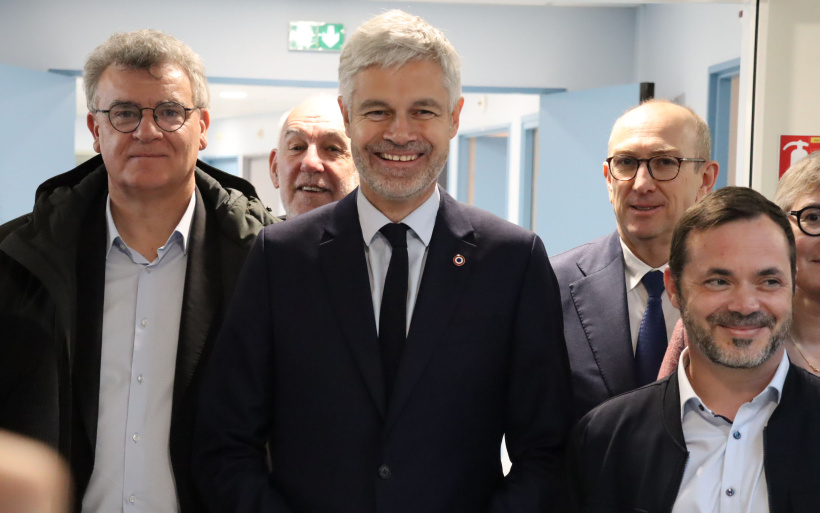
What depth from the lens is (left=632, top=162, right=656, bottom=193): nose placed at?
7.06 ft

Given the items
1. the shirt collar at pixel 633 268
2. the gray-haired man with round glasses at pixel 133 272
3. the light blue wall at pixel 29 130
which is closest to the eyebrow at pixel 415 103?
the gray-haired man with round glasses at pixel 133 272

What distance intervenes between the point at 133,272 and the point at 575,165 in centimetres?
467

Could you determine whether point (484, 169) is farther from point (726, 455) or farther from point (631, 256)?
point (726, 455)

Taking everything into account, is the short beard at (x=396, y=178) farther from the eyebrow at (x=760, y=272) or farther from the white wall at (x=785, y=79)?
the white wall at (x=785, y=79)

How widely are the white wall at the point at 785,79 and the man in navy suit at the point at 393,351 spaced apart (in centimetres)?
202

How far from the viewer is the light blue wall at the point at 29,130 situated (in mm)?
5820

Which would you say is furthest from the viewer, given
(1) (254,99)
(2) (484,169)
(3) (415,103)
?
(1) (254,99)

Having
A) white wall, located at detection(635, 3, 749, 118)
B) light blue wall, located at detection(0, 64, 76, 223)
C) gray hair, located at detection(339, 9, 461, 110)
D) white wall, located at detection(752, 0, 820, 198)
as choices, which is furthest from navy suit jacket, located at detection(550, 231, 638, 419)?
light blue wall, located at detection(0, 64, 76, 223)

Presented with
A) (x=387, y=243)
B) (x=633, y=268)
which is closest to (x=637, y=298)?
(x=633, y=268)

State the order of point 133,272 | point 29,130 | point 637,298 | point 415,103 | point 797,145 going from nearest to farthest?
point 415,103 < point 133,272 < point 637,298 < point 797,145 < point 29,130

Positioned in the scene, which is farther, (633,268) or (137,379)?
(633,268)

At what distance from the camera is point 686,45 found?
5445 mm

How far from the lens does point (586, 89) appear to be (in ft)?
20.8

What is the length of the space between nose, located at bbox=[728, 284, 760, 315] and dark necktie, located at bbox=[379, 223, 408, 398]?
610mm
